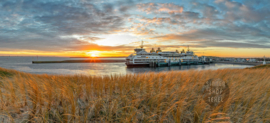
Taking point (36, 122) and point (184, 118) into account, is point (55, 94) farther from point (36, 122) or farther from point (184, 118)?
point (184, 118)

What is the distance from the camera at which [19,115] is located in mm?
2705

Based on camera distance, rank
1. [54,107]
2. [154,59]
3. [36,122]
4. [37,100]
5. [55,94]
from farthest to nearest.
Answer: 1. [154,59]
2. [55,94]
3. [37,100]
4. [54,107]
5. [36,122]

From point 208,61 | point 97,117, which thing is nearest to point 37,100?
point 97,117

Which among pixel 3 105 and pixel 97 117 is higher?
pixel 3 105

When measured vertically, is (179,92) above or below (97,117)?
above

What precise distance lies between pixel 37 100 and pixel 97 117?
177cm

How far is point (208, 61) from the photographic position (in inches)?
3863

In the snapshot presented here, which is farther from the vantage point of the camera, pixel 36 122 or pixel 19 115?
pixel 19 115

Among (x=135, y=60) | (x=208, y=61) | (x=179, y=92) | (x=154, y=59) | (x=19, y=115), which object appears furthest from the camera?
(x=208, y=61)

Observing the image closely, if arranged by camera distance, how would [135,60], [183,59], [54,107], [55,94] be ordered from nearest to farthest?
1. [54,107]
2. [55,94]
3. [135,60]
4. [183,59]

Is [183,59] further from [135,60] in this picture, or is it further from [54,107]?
[54,107]

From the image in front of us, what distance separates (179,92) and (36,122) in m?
3.78

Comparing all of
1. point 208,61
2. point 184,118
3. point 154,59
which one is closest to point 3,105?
point 184,118

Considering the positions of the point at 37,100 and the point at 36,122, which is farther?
the point at 37,100
